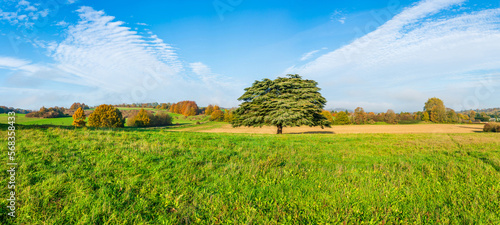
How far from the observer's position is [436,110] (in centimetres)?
8119

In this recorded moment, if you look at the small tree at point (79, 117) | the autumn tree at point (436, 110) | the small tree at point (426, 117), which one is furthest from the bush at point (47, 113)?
the autumn tree at point (436, 110)

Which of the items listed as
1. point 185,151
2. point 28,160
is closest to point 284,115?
point 185,151

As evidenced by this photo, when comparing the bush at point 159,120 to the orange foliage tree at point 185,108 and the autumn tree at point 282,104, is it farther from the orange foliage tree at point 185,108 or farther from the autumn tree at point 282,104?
the autumn tree at point 282,104

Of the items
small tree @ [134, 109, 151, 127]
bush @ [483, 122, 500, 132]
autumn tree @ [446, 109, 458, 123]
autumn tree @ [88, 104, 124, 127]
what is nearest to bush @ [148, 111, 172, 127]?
small tree @ [134, 109, 151, 127]

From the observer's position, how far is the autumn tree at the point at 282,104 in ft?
82.5

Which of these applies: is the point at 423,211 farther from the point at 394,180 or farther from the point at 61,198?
the point at 61,198

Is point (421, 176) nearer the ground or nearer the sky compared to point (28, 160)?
nearer the ground

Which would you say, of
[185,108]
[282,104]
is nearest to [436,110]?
[282,104]

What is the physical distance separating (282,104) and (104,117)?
56.2 meters

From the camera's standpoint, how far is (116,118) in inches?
2302

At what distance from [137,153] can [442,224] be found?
7.14m

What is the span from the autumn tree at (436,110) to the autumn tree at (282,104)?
84.8 meters

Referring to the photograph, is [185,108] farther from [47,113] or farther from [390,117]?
[390,117]

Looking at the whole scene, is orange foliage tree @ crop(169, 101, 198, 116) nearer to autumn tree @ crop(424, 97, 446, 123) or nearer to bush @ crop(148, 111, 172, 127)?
bush @ crop(148, 111, 172, 127)
